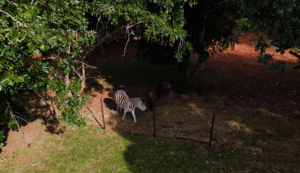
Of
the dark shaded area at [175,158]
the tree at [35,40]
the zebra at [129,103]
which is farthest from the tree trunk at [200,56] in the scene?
the tree at [35,40]

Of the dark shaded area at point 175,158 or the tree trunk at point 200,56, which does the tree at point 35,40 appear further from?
the tree trunk at point 200,56

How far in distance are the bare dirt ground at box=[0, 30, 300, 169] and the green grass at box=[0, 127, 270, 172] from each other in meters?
0.63

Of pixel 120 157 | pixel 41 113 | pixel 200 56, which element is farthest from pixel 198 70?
pixel 41 113

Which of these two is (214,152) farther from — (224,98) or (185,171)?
(224,98)

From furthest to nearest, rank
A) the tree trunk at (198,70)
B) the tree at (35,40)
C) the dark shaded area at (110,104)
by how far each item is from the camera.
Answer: the tree trunk at (198,70) → the dark shaded area at (110,104) → the tree at (35,40)

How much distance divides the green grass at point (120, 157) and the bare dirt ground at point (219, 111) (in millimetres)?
634

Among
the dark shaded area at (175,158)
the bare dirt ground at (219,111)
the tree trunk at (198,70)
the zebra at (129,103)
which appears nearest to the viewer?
the dark shaded area at (175,158)

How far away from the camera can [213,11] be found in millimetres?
11203

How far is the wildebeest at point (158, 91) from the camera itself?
41.7 ft

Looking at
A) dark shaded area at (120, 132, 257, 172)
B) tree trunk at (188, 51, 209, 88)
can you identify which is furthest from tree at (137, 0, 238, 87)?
dark shaded area at (120, 132, 257, 172)

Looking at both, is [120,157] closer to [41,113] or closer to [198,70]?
[41,113]

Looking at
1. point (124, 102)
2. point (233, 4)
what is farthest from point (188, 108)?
point (233, 4)

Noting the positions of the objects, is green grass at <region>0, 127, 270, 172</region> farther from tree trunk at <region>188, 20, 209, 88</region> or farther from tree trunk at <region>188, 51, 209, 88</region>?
tree trunk at <region>188, 51, 209, 88</region>

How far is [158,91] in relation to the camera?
13.3 m
